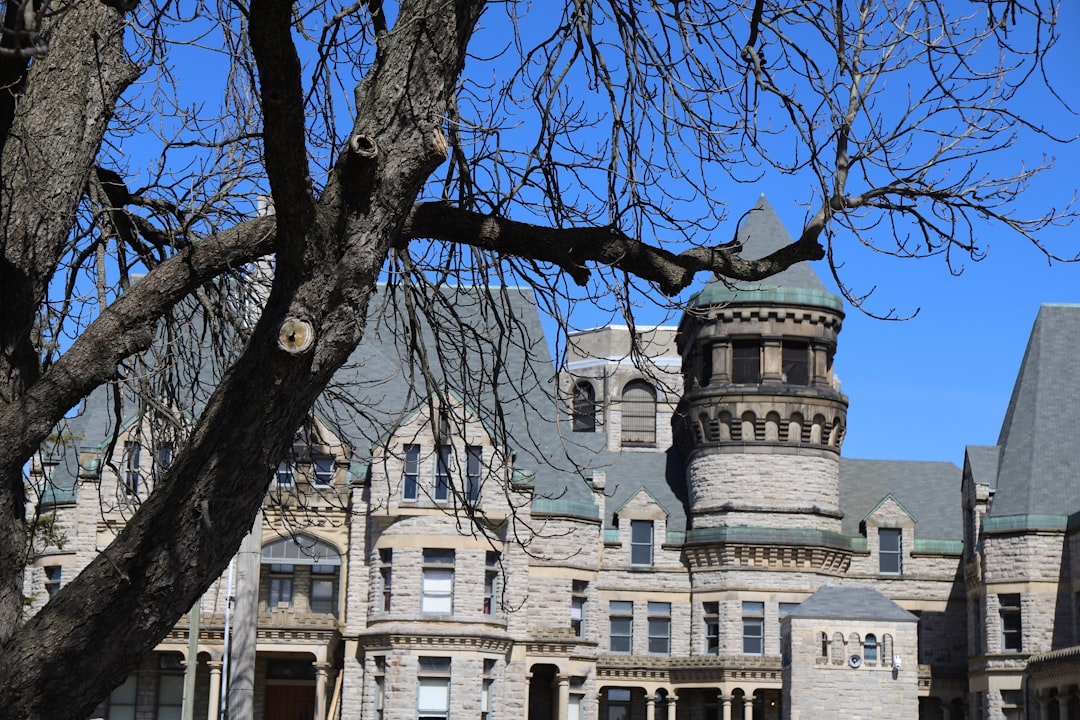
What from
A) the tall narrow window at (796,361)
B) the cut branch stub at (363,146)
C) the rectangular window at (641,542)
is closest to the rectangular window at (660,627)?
the rectangular window at (641,542)

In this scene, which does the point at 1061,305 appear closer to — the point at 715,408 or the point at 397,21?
the point at 715,408

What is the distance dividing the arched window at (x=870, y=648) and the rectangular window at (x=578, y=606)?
8.73 m

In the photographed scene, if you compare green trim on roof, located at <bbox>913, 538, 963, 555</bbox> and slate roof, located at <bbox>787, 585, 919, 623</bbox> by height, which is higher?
green trim on roof, located at <bbox>913, 538, 963, 555</bbox>

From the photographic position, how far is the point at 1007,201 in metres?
7.96

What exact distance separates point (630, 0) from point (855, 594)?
39.6 metres

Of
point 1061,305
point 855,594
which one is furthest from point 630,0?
Result: point 1061,305

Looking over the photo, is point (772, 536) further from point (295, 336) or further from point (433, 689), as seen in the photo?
point (295, 336)

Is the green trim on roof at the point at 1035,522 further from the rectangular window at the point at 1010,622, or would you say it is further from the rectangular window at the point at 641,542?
the rectangular window at the point at 641,542

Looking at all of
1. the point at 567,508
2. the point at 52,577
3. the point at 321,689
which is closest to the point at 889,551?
the point at 567,508

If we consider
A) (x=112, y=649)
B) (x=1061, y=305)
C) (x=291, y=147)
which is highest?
(x=1061, y=305)

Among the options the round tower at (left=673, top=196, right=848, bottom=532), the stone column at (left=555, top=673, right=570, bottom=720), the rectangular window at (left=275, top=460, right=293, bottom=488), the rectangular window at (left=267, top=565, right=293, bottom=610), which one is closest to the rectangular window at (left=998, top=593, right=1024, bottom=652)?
the round tower at (left=673, top=196, right=848, bottom=532)

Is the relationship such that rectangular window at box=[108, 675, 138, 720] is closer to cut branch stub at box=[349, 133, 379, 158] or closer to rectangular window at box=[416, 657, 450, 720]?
rectangular window at box=[416, 657, 450, 720]

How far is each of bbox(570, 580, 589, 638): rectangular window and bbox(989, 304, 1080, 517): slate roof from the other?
12877mm

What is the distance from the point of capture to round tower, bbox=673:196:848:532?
49.8 m
